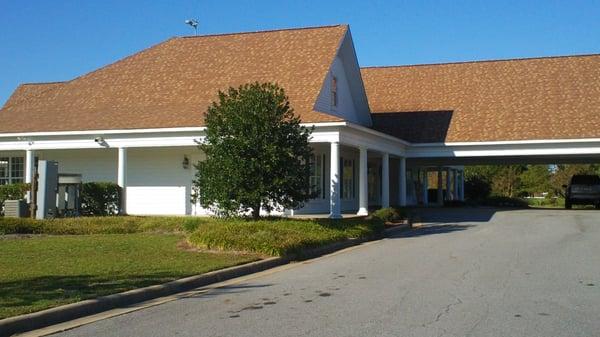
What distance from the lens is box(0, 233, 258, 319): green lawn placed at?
9086 mm

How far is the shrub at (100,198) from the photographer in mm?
23953

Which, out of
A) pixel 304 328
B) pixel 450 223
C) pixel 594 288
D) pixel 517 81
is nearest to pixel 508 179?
pixel 517 81

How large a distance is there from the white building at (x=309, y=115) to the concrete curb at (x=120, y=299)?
9318 mm

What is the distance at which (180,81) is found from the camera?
2809cm

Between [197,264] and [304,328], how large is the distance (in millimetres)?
5146

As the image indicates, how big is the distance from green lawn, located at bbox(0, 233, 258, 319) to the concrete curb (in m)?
0.20

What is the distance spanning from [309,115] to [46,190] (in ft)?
28.9

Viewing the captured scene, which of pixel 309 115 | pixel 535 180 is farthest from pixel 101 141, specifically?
A: pixel 535 180

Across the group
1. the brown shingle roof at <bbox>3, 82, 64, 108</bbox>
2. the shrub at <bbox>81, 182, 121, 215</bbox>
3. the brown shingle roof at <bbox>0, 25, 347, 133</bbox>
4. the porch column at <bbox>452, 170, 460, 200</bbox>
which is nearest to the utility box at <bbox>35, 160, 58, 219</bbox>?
the shrub at <bbox>81, 182, 121, 215</bbox>

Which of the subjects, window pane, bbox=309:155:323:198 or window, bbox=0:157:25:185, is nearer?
window pane, bbox=309:155:323:198

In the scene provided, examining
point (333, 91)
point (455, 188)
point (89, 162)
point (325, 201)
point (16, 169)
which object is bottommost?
point (325, 201)

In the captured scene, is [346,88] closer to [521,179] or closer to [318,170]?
[318,170]

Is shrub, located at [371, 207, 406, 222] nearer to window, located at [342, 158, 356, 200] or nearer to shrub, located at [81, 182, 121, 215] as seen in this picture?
window, located at [342, 158, 356, 200]

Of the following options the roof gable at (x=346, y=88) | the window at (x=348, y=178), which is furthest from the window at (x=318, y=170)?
the window at (x=348, y=178)
